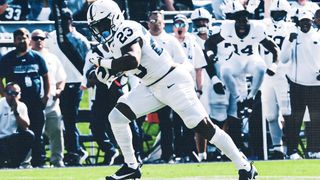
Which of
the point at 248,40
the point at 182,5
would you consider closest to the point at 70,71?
the point at 248,40

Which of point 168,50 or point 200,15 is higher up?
point 200,15

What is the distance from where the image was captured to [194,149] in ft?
53.2

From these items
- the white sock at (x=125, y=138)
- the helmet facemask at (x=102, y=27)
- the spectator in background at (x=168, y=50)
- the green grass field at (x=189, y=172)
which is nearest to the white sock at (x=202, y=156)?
the spectator in background at (x=168, y=50)

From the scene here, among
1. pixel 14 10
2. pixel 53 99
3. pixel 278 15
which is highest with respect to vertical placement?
pixel 14 10

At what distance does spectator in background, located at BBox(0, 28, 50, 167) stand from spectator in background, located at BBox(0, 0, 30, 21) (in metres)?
1.47

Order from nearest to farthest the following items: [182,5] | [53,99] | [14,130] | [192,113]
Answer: [192,113], [14,130], [53,99], [182,5]

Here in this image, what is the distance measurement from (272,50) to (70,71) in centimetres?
296

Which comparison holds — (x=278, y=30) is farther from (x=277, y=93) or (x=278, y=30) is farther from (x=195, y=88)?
(x=195, y=88)

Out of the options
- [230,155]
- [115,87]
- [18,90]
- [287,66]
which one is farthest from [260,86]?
[230,155]

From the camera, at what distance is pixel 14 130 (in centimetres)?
1547

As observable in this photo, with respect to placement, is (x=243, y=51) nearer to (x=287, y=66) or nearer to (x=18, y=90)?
(x=287, y=66)

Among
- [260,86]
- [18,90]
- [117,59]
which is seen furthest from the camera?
[260,86]

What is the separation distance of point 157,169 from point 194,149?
6.74 ft

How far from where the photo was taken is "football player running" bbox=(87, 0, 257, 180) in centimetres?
1126
